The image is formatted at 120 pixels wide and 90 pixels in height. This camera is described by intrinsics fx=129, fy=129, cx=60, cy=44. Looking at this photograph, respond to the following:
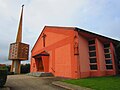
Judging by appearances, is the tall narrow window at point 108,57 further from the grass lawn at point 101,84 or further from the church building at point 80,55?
the grass lawn at point 101,84

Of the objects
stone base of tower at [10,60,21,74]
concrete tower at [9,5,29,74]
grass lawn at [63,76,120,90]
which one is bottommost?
grass lawn at [63,76,120,90]

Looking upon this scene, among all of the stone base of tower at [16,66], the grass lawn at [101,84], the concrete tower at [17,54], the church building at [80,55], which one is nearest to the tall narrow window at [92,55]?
the church building at [80,55]

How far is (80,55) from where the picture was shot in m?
15.2

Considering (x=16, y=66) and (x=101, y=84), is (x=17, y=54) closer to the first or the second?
(x=16, y=66)

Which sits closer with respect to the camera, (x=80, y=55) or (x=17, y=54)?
(x=80, y=55)

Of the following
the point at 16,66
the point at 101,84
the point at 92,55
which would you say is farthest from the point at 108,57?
the point at 16,66

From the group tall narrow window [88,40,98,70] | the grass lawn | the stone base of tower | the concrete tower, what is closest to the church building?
tall narrow window [88,40,98,70]

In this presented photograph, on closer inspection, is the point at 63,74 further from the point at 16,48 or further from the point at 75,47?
the point at 16,48

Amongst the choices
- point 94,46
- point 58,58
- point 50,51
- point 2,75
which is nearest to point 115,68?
point 94,46

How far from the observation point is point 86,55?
16.2 m

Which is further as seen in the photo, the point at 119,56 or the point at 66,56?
the point at 119,56

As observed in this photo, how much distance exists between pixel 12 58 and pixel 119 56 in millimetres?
23154

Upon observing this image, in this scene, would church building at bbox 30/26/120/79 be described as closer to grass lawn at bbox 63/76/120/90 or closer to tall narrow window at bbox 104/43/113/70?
tall narrow window at bbox 104/43/113/70

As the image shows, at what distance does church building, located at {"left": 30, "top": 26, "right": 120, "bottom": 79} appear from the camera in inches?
595
